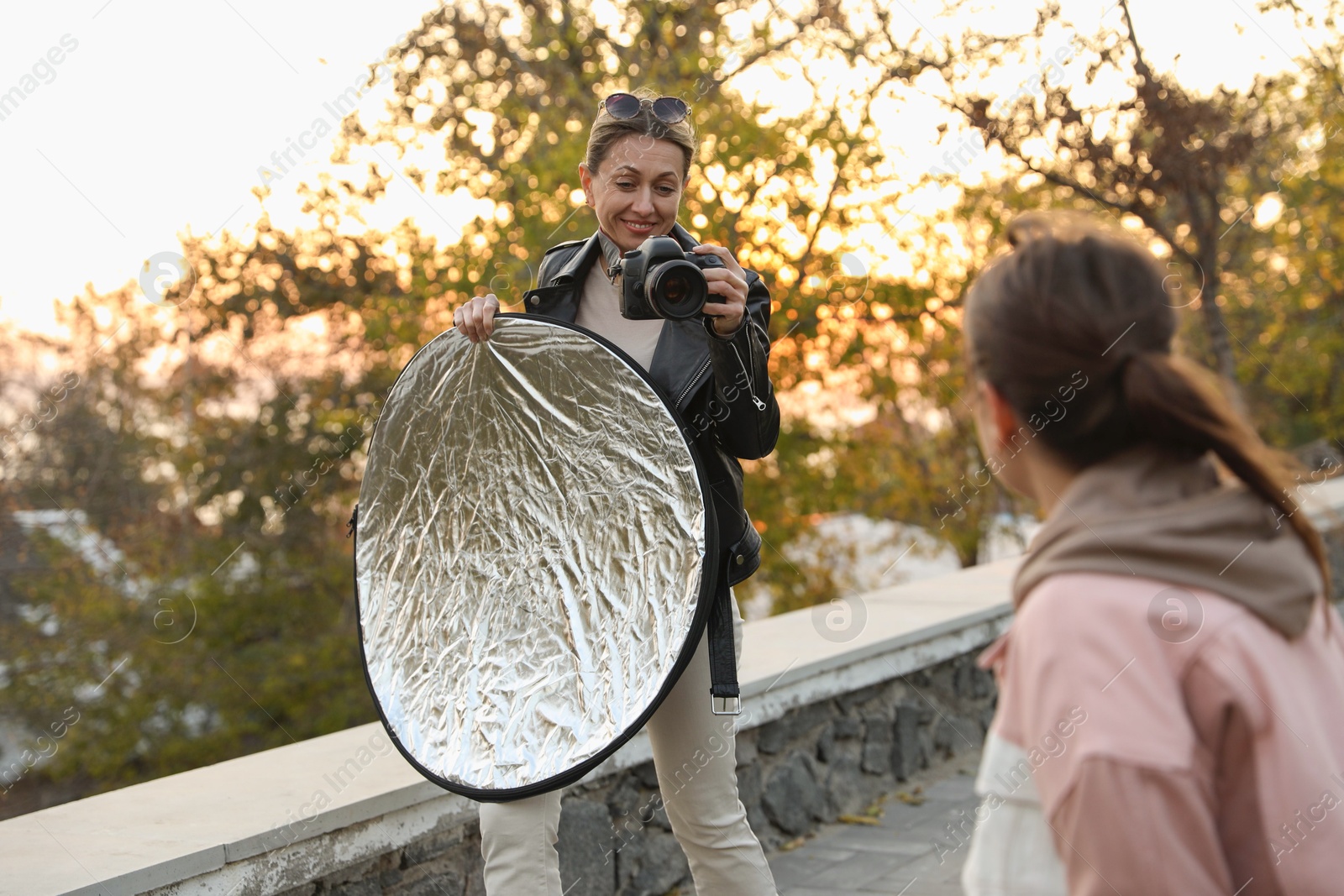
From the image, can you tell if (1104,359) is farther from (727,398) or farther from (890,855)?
(890,855)

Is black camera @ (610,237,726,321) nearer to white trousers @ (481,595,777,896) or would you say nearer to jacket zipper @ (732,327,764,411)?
jacket zipper @ (732,327,764,411)

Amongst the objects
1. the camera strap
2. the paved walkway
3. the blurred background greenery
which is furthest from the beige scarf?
the blurred background greenery

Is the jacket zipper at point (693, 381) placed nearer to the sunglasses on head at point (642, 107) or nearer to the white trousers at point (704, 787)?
the white trousers at point (704, 787)

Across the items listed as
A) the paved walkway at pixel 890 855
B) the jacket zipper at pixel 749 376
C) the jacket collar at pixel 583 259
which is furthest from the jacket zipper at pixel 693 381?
the paved walkway at pixel 890 855

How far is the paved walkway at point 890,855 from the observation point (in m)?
3.52

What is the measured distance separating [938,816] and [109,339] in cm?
726

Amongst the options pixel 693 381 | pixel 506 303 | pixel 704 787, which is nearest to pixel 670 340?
pixel 693 381

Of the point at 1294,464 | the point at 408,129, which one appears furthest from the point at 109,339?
the point at 1294,464

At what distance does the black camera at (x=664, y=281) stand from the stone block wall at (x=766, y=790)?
88 centimetres

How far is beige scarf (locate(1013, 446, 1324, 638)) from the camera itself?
1.06 m

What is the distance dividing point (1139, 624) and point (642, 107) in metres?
1.79

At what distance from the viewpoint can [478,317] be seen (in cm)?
249

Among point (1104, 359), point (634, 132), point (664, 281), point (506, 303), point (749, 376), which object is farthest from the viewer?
point (506, 303)

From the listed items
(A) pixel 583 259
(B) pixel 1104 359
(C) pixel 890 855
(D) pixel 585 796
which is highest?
(A) pixel 583 259
